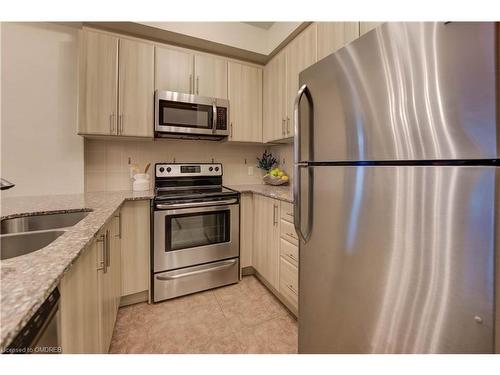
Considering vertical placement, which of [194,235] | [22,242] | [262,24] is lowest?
[194,235]

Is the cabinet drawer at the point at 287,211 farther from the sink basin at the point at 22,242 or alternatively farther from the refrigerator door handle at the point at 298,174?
the sink basin at the point at 22,242

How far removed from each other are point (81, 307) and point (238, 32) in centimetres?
250

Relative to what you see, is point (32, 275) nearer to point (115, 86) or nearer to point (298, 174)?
point (298, 174)

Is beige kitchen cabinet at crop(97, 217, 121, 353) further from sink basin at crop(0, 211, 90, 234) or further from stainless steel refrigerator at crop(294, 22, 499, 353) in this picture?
stainless steel refrigerator at crop(294, 22, 499, 353)

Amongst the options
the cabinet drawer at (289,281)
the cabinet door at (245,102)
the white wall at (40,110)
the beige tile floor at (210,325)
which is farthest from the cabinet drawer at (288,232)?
the white wall at (40,110)

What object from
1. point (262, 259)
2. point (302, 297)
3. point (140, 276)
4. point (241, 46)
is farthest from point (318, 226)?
point (241, 46)

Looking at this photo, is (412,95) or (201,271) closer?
(412,95)

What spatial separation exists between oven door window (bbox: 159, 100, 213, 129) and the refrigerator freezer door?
1.40 m

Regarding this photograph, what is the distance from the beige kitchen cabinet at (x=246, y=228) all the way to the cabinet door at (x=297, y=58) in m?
0.76

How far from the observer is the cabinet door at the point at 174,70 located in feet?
6.85

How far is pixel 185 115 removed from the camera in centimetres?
215

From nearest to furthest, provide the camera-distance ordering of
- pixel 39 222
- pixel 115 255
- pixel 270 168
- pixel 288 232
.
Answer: pixel 39 222
pixel 115 255
pixel 288 232
pixel 270 168

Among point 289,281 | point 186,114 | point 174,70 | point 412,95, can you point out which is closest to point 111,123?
point 186,114
